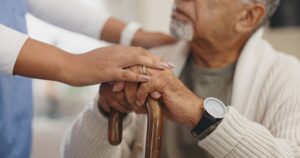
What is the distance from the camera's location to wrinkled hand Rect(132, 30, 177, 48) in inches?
56.6

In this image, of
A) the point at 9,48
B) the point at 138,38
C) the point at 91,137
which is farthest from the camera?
the point at 138,38

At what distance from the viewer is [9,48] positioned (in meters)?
0.80

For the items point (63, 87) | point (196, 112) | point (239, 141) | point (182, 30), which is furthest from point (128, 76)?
point (63, 87)

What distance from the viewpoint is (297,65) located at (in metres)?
1.25

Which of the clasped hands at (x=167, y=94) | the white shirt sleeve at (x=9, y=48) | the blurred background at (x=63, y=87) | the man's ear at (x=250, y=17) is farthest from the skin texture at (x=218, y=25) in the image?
the blurred background at (x=63, y=87)

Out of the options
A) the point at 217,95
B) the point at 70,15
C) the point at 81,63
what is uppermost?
the point at 81,63

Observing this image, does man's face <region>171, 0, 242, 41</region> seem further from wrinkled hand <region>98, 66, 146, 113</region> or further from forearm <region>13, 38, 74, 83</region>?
forearm <region>13, 38, 74, 83</region>

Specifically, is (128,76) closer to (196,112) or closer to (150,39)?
(196,112)

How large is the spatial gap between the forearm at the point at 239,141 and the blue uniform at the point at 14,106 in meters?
0.48

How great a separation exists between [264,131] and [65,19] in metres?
0.74

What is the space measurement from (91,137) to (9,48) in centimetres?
45

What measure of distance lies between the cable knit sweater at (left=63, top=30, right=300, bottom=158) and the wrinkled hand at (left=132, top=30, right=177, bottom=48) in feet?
0.30

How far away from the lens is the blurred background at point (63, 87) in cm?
213

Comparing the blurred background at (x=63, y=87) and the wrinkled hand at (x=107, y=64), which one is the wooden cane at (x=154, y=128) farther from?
the blurred background at (x=63, y=87)
